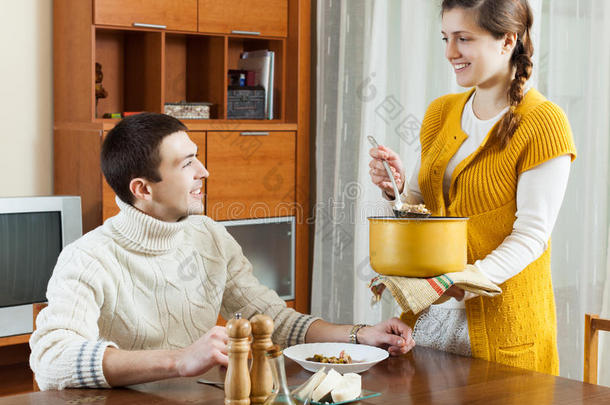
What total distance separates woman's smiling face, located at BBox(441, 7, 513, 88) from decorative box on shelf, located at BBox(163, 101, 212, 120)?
1.84 m

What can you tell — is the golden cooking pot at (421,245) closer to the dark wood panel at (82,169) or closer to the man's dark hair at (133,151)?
the man's dark hair at (133,151)

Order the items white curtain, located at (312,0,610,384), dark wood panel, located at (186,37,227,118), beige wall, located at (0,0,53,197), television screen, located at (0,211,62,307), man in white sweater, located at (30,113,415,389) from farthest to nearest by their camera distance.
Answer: dark wood panel, located at (186,37,227,118) → beige wall, located at (0,0,53,197) → television screen, located at (0,211,62,307) → white curtain, located at (312,0,610,384) → man in white sweater, located at (30,113,415,389)

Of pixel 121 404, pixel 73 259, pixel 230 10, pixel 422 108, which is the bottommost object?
pixel 121 404

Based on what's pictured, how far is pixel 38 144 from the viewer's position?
11.1 feet

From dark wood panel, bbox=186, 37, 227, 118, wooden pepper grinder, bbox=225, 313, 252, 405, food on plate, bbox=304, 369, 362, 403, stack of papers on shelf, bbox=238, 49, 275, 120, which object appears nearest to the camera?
wooden pepper grinder, bbox=225, 313, 252, 405

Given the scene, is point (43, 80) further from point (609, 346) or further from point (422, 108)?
point (609, 346)

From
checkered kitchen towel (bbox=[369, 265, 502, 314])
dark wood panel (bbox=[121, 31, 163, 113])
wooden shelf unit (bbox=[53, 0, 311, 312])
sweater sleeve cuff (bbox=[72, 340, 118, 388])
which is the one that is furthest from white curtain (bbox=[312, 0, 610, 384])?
sweater sleeve cuff (bbox=[72, 340, 118, 388])

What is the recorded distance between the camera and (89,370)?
4.57 ft

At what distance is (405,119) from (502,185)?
160 centimetres

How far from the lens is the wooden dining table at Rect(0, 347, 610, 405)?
1.34 metres

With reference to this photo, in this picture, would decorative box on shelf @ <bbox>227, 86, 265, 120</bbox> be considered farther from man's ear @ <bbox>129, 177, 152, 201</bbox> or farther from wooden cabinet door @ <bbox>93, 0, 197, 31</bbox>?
man's ear @ <bbox>129, 177, 152, 201</bbox>

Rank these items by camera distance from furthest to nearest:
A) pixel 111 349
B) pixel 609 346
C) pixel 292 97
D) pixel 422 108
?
pixel 292 97 < pixel 422 108 < pixel 609 346 < pixel 111 349

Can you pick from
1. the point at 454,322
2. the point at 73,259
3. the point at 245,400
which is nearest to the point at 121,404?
the point at 245,400

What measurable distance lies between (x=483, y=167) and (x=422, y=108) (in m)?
1.51
